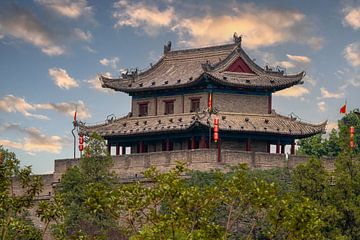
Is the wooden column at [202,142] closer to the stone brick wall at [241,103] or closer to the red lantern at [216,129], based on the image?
the red lantern at [216,129]

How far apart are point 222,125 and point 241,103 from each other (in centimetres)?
333

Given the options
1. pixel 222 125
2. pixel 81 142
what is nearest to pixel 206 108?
pixel 222 125

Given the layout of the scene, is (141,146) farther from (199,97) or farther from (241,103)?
(241,103)

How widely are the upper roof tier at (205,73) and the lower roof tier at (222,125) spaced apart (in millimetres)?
1914

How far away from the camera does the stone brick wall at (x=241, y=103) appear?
60.8 meters

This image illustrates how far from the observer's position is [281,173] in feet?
179

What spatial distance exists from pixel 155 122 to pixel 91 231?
1497 cm

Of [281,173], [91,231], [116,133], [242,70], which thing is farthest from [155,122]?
[91,231]

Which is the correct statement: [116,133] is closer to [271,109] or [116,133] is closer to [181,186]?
[271,109]

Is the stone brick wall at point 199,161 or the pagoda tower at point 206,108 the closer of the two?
the stone brick wall at point 199,161

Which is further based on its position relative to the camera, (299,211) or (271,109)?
(271,109)

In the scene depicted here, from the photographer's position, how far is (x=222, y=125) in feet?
192

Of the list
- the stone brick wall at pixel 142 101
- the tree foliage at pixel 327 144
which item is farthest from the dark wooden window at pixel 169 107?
the tree foliage at pixel 327 144

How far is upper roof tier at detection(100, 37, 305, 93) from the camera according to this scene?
60.8 meters
